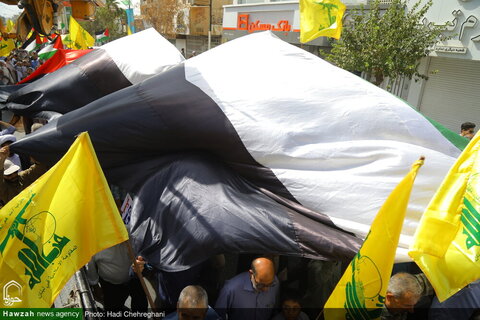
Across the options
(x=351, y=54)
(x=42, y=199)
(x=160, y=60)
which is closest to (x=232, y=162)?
(x=42, y=199)

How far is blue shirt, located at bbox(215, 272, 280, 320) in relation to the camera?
2.95 m

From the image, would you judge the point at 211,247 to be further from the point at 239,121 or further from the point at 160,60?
the point at 160,60

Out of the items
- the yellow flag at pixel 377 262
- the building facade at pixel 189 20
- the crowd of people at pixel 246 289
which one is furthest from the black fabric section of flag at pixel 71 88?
the building facade at pixel 189 20

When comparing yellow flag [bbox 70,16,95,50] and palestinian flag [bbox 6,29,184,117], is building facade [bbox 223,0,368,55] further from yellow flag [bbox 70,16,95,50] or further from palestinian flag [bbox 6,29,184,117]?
palestinian flag [bbox 6,29,184,117]

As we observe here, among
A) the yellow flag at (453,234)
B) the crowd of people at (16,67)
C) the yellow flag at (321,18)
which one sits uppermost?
the yellow flag at (321,18)

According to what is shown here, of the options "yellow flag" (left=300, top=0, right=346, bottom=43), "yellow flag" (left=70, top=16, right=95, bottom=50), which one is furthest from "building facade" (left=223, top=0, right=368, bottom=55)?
Result: "yellow flag" (left=70, top=16, right=95, bottom=50)

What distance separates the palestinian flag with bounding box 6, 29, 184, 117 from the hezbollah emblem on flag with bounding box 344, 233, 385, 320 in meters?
3.64

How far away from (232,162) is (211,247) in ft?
2.71

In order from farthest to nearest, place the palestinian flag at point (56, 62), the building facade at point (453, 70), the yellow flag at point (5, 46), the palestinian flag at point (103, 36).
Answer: the palestinian flag at point (103, 36), the yellow flag at point (5, 46), the building facade at point (453, 70), the palestinian flag at point (56, 62)

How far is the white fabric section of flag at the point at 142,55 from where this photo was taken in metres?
4.84

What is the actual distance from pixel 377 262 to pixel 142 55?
4212 mm

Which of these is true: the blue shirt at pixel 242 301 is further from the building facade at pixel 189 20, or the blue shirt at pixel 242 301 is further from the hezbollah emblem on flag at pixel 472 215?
the building facade at pixel 189 20

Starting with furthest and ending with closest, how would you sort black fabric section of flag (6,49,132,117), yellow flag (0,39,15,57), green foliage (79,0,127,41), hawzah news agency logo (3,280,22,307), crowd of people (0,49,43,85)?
green foliage (79,0,127,41) → yellow flag (0,39,15,57) → crowd of people (0,49,43,85) → black fabric section of flag (6,49,132,117) → hawzah news agency logo (3,280,22,307)

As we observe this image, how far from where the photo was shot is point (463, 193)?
7.11ft
